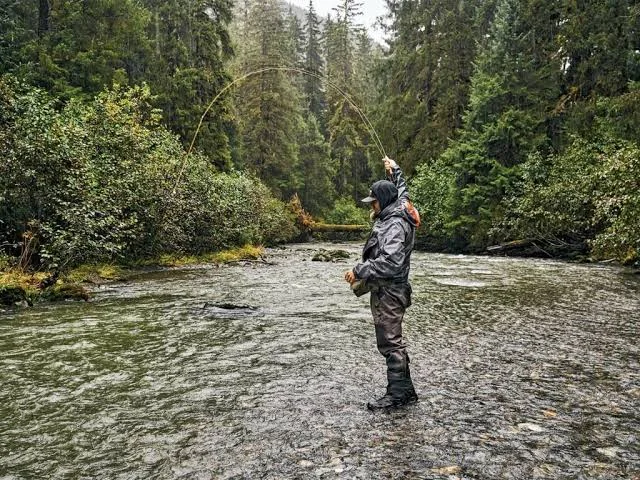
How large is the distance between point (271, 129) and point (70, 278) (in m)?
35.5

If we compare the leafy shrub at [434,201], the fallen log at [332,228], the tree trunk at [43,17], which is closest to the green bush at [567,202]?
the leafy shrub at [434,201]

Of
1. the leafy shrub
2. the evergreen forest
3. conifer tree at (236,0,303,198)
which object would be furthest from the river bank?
conifer tree at (236,0,303,198)

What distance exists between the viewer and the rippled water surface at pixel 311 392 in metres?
4.22

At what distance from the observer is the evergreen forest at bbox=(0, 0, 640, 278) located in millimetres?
15008

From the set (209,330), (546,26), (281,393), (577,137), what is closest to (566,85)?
(546,26)

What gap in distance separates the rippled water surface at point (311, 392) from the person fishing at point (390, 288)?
0.23 metres

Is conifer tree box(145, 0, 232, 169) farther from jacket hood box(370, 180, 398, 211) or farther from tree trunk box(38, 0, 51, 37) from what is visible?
jacket hood box(370, 180, 398, 211)

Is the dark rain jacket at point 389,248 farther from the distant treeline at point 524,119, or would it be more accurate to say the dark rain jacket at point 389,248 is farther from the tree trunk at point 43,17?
the tree trunk at point 43,17

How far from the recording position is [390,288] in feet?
17.8

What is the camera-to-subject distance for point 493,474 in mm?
3961

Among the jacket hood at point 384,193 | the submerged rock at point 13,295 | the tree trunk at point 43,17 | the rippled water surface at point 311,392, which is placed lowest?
the rippled water surface at point 311,392

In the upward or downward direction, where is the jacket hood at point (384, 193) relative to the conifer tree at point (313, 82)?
downward

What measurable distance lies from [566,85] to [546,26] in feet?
13.0

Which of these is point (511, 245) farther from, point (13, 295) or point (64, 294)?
point (13, 295)
